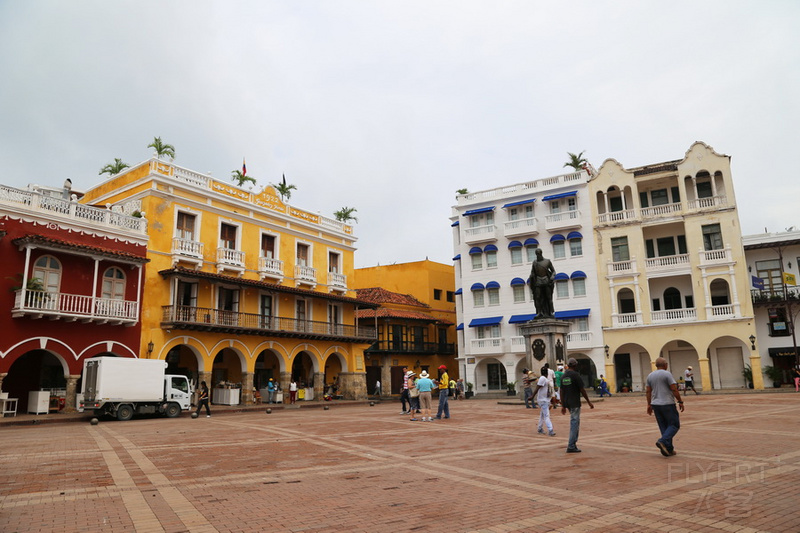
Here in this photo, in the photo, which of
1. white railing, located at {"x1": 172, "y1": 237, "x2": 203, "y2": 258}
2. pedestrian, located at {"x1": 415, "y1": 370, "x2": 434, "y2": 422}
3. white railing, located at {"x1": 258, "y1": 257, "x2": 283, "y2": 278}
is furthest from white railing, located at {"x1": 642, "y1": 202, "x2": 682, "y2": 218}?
white railing, located at {"x1": 172, "y1": 237, "x2": 203, "y2": 258}

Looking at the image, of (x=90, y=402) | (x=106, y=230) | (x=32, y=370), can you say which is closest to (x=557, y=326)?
(x=90, y=402)

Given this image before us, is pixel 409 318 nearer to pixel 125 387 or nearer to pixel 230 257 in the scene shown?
pixel 230 257

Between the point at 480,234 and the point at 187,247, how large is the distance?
22668 millimetres

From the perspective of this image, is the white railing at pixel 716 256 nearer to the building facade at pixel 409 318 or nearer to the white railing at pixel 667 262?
the white railing at pixel 667 262

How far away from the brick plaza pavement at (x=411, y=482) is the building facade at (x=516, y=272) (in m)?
26.1

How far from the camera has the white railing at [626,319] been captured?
123ft

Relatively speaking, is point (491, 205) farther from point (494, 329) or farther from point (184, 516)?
point (184, 516)

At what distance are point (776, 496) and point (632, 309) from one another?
34.6 m

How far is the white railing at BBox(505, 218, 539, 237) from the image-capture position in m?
41.6

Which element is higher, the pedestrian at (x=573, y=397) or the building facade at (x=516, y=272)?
the building facade at (x=516, y=272)

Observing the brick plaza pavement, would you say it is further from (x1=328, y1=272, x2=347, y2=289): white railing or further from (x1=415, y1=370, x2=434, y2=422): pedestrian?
(x1=328, y1=272, x2=347, y2=289): white railing

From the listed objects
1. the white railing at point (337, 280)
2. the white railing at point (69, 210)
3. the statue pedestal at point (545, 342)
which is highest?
the white railing at point (69, 210)

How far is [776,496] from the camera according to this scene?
256 inches

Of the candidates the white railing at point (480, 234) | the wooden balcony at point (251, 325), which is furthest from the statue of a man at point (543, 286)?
the white railing at point (480, 234)
